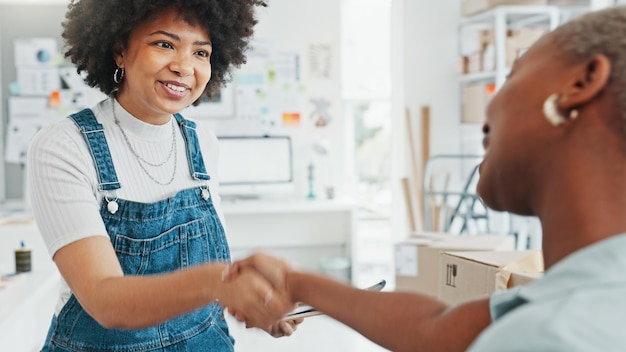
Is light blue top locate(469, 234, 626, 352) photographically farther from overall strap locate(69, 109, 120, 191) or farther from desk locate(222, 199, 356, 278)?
desk locate(222, 199, 356, 278)

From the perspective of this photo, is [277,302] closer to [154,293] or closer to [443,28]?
[154,293]

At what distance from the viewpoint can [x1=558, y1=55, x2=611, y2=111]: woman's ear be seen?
0.68 m

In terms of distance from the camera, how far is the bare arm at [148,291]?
1139 mm

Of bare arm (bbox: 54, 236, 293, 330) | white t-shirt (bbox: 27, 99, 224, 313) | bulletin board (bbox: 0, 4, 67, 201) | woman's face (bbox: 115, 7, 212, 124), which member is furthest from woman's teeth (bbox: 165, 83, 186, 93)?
bulletin board (bbox: 0, 4, 67, 201)

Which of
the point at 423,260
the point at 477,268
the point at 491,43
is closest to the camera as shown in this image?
the point at 477,268

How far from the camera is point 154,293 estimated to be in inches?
44.9

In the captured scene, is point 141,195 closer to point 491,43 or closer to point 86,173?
point 86,173

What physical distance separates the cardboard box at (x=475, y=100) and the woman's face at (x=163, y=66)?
12.0 feet

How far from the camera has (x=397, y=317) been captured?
0.93 meters

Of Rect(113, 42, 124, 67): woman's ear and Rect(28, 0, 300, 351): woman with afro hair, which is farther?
Rect(113, 42, 124, 67): woman's ear

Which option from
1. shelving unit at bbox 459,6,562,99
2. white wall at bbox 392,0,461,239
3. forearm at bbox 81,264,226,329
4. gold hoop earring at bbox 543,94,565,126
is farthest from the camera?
white wall at bbox 392,0,461,239

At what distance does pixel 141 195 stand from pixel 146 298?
0.97ft

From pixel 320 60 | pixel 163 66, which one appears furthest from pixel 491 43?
pixel 163 66

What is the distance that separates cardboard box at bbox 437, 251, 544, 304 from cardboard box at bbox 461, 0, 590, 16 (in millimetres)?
3430
